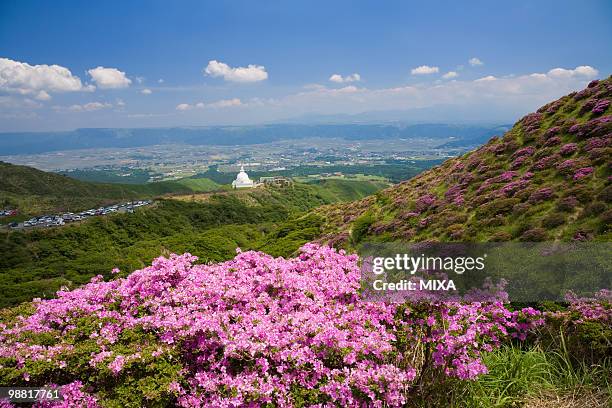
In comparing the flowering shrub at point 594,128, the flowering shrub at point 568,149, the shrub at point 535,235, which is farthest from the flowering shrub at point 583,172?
the shrub at point 535,235

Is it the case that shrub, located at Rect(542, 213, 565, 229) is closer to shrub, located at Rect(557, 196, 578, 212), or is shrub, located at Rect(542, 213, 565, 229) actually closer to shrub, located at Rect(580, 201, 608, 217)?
shrub, located at Rect(557, 196, 578, 212)

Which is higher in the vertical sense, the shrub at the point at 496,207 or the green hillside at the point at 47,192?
the shrub at the point at 496,207

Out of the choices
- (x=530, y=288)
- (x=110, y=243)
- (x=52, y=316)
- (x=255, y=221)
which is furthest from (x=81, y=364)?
(x=255, y=221)

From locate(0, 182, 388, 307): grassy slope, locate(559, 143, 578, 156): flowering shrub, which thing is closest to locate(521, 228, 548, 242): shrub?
locate(559, 143, 578, 156): flowering shrub

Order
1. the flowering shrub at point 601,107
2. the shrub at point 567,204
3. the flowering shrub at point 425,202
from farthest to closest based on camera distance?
1. the flowering shrub at point 425,202
2. the flowering shrub at point 601,107
3. the shrub at point 567,204

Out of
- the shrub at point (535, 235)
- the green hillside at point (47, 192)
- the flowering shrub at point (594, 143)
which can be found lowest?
the green hillside at point (47, 192)

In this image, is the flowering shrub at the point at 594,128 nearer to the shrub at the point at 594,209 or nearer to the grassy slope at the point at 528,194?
the grassy slope at the point at 528,194

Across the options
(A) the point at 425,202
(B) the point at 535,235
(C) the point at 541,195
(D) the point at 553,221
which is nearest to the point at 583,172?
(C) the point at 541,195
